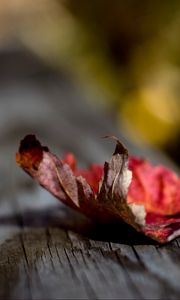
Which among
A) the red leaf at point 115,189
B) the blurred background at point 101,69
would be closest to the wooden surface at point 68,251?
the red leaf at point 115,189

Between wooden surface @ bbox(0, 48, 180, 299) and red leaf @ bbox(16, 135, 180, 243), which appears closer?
wooden surface @ bbox(0, 48, 180, 299)

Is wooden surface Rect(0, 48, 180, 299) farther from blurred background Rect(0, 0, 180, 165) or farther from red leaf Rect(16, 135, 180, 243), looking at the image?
blurred background Rect(0, 0, 180, 165)

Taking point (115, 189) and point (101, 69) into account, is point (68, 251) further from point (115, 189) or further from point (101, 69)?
point (101, 69)

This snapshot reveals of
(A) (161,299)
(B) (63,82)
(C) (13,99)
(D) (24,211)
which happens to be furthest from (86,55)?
(A) (161,299)

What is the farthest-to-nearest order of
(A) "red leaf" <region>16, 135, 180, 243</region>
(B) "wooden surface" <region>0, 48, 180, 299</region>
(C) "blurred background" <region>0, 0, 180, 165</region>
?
(C) "blurred background" <region>0, 0, 180, 165</region>
(A) "red leaf" <region>16, 135, 180, 243</region>
(B) "wooden surface" <region>0, 48, 180, 299</region>

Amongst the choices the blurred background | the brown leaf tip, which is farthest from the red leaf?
the blurred background

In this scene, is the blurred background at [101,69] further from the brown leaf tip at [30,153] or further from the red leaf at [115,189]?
Answer: the brown leaf tip at [30,153]
